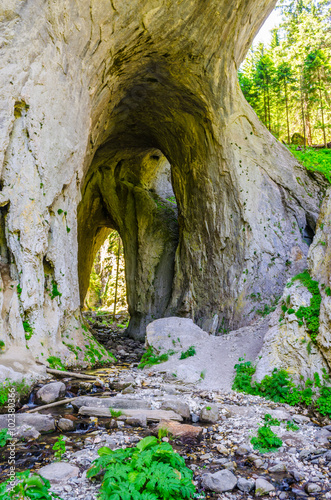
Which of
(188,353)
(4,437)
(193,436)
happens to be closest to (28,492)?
(4,437)

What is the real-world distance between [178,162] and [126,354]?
29.2 feet

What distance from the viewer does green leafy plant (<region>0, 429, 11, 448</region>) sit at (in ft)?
12.8

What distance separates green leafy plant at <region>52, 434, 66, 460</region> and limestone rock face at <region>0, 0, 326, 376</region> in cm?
292

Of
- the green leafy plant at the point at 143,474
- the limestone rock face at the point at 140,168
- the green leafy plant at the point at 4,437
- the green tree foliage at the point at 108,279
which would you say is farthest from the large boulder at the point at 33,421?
the green tree foliage at the point at 108,279

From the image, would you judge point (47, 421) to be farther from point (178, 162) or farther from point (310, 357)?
point (178, 162)

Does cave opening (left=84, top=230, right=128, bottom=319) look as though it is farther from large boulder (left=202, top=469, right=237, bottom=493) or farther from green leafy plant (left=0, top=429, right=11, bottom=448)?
large boulder (left=202, top=469, right=237, bottom=493)

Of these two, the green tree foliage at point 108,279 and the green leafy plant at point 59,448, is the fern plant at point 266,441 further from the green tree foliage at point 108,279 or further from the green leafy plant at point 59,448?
the green tree foliage at point 108,279

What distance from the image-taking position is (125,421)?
4.93 meters

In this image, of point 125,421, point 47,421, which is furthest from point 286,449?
point 47,421

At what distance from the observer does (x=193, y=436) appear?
15.1 feet

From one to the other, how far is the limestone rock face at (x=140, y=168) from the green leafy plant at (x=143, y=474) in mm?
4023

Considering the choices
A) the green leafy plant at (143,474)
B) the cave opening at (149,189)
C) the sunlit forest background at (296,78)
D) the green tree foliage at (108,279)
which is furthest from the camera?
the green tree foliage at (108,279)

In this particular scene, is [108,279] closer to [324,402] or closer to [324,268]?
[324,268]

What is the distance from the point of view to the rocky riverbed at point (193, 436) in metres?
3.42
